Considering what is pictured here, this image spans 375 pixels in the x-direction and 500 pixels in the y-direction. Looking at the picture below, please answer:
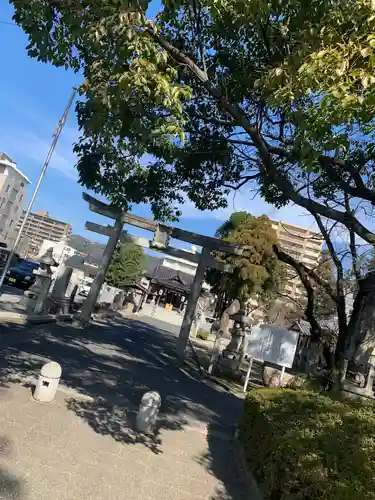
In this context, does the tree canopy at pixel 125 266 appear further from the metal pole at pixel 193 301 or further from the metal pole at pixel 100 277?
the metal pole at pixel 193 301

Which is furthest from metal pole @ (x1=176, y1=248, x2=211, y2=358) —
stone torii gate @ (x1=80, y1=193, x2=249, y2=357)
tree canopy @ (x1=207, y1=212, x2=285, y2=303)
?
tree canopy @ (x1=207, y1=212, x2=285, y2=303)

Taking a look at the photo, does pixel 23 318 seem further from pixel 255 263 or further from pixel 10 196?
pixel 10 196

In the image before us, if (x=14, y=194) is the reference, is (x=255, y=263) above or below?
below

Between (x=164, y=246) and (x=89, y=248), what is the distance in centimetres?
3681

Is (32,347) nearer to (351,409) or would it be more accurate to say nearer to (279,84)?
(351,409)

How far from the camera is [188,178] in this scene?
31.9ft

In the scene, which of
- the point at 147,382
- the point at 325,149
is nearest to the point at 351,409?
the point at 325,149

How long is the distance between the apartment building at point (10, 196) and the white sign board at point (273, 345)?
4434 cm

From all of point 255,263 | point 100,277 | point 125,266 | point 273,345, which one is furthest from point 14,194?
point 273,345

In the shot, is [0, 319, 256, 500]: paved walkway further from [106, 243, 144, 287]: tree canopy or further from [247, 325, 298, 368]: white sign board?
[106, 243, 144, 287]: tree canopy

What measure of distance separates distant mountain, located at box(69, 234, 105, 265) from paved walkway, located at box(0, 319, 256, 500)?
32864 mm

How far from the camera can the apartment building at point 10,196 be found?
52.7 metres

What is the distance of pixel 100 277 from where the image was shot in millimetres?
Answer: 15398

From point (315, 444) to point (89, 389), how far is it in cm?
446
